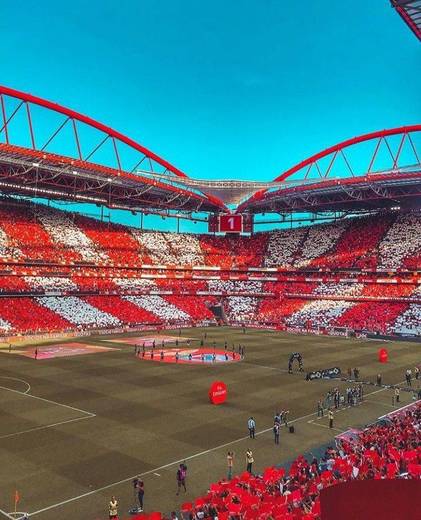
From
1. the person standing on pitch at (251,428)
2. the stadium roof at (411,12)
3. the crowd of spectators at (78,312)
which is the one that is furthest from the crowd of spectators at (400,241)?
the stadium roof at (411,12)

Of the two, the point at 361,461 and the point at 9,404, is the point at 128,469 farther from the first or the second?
the point at 9,404

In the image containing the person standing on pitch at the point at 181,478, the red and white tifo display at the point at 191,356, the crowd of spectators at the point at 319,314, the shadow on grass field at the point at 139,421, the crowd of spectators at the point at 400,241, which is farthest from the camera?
the crowd of spectators at the point at 400,241

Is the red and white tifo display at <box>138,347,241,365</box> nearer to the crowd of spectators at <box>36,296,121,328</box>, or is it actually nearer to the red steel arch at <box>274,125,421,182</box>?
the crowd of spectators at <box>36,296,121,328</box>

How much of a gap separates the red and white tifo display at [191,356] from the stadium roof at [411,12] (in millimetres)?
36211

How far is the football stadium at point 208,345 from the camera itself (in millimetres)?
17422

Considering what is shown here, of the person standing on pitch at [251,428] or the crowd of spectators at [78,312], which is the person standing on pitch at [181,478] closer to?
the person standing on pitch at [251,428]

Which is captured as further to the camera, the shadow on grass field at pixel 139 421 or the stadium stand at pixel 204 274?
the stadium stand at pixel 204 274

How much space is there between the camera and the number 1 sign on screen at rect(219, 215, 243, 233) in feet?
343

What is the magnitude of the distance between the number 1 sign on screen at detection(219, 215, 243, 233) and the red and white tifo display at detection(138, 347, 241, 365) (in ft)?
179

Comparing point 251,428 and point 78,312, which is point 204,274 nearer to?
point 78,312

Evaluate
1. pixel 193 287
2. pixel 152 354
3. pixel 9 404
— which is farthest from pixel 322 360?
pixel 193 287

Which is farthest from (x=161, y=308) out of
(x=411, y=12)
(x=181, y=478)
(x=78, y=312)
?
(x=411, y=12)

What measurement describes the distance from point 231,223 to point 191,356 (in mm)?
59985

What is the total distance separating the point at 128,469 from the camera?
20547 millimetres
